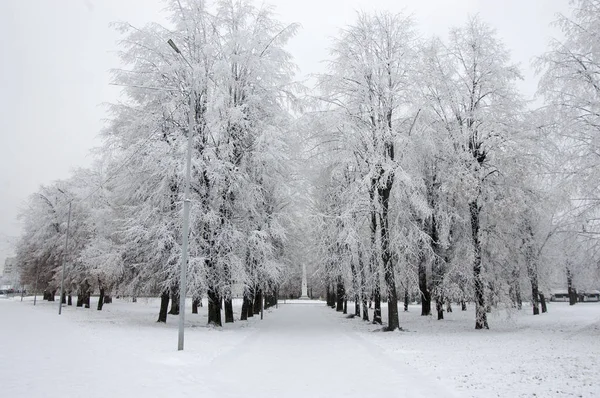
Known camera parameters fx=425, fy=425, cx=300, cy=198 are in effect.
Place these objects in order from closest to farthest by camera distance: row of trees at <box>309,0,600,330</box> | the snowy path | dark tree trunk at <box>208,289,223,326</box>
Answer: the snowy path < row of trees at <box>309,0,600,330</box> < dark tree trunk at <box>208,289,223,326</box>

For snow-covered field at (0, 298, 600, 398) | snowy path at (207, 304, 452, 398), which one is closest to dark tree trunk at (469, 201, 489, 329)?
snow-covered field at (0, 298, 600, 398)

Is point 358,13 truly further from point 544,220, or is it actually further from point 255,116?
point 544,220

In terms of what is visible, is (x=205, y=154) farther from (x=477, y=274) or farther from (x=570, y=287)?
(x=570, y=287)

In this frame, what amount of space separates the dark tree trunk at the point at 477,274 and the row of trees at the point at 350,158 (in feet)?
0.31

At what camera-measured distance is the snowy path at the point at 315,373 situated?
8297 mm

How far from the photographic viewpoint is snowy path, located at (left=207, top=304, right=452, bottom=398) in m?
8.30

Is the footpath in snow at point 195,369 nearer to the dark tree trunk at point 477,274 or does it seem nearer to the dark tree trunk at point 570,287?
the dark tree trunk at point 477,274

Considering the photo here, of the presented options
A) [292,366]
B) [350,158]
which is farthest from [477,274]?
[292,366]

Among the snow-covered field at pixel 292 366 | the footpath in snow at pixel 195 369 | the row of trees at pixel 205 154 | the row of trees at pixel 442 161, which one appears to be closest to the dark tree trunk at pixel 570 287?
the row of trees at pixel 442 161

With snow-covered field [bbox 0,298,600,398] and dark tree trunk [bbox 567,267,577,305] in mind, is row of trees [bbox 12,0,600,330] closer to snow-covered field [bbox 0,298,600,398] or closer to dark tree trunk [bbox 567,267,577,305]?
dark tree trunk [bbox 567,267,577,305]

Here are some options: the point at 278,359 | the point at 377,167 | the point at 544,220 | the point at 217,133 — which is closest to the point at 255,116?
the point at 217,133

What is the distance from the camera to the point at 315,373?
A: 10281 millimetres

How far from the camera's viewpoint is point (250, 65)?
898 inches

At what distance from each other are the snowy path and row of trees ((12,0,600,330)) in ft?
20.1
